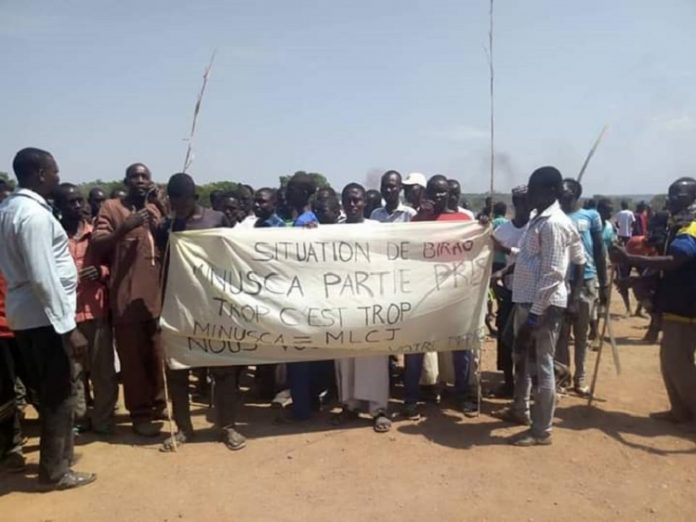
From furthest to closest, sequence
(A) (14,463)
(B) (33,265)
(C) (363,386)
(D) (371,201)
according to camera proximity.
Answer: (D) (371,201)
(C) (363,386)
(A) (14,463)
(B) (33,265)

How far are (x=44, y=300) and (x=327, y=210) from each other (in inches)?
110

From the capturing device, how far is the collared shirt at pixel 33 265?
383 centimetres

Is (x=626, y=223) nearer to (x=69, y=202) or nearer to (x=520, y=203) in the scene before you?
(x=520, y=203)

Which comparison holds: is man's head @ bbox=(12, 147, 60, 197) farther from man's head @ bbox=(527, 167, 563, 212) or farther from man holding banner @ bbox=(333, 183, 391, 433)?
man's head @ bbox=(527, 167, 563, 212)

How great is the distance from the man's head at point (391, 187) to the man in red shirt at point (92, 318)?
10.4 feet

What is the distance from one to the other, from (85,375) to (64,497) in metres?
1.78

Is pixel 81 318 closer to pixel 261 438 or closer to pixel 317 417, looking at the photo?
pixel 261 438

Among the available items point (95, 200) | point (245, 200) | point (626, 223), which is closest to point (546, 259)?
point (245, 200)

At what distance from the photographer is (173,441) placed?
4.89m

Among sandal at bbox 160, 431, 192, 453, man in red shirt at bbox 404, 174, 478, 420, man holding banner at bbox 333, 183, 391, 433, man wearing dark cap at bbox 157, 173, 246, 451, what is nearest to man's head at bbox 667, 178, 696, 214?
man in red shirt at bbox 404, 174, 478, 420

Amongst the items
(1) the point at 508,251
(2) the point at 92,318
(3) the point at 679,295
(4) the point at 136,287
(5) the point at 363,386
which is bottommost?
(5) the point at 363,386

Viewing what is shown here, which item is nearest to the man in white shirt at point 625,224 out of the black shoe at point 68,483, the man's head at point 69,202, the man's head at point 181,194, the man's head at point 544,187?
the man's head at point 544,187

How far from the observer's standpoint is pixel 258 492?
414cm

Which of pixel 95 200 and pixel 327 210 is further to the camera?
pixel 95 200
